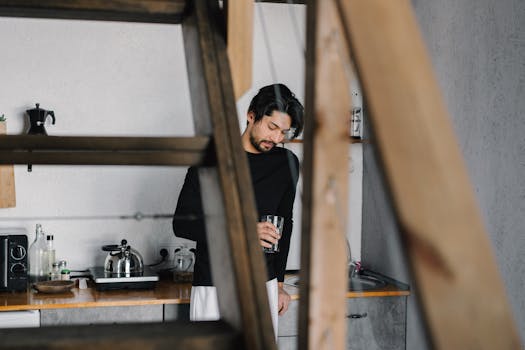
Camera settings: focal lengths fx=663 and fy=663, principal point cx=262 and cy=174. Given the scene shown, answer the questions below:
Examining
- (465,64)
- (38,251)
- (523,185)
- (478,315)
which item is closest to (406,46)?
(478,315)

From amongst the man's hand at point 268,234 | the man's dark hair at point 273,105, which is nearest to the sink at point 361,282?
the man's hand at point 268,234

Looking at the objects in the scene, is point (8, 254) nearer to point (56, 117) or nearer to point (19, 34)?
point (56, 117)

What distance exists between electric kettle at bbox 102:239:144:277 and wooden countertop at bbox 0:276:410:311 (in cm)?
12

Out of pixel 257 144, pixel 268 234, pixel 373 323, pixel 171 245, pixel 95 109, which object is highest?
pixel 95 109

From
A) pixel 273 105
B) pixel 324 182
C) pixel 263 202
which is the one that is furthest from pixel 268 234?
pixel 324 182

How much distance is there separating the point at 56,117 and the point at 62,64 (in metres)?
0.27

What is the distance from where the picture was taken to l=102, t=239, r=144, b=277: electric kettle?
3.15 meters

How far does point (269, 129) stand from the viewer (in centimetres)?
273

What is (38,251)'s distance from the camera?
10.8 ft

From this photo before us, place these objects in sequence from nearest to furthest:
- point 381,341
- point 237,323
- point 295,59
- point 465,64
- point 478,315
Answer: point 478,315 < point 237,323 < point 465,64 < point 381,341 < point 295,59

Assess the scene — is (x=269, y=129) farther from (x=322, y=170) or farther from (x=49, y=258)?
(x=322, y=170)

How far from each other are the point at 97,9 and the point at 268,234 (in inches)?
60.7

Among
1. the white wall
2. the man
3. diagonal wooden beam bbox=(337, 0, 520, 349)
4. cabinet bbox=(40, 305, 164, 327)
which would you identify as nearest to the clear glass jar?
the white wall

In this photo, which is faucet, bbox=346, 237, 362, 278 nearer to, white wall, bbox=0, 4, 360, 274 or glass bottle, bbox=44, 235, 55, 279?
white wall, bbox=0, 4, 360, 274
